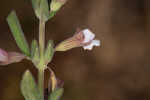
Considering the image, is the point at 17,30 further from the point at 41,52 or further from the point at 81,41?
the point at 81,41

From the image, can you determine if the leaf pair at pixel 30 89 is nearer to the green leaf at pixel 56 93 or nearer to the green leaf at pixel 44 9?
the green leaf at pixel 56 93

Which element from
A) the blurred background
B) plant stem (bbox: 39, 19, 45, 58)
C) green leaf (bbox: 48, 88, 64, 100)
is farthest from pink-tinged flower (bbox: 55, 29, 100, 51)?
the blurred background

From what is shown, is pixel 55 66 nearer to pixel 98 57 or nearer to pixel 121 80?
pixel 98 57

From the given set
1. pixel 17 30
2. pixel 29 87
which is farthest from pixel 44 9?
pixel 29 87

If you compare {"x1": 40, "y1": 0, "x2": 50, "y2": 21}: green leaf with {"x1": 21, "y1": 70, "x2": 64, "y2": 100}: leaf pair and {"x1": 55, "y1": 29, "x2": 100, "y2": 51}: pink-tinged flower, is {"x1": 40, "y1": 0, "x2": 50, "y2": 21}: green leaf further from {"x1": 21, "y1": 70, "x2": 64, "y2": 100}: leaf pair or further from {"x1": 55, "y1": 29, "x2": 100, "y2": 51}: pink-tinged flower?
{"x1": 21, "y1": 70, "x2": 64, "y2": 100}: leaf pair

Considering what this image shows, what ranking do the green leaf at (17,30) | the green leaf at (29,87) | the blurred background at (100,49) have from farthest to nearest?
the blurred background at (100,49), the green leaf at (17,30), the green leaf at (29,87)

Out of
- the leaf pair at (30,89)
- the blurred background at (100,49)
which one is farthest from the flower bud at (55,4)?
the blurred background at (100,49)
